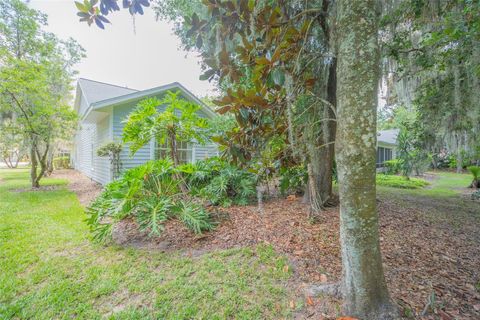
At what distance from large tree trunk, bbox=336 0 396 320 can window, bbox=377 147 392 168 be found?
1662 centimetres

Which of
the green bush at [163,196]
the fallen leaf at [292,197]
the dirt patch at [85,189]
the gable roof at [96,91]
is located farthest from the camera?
the gable roof at [96,91]

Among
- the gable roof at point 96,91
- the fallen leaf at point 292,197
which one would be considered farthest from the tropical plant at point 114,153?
the fallen leaf at point 292,197

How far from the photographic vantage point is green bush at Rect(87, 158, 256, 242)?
2.89m

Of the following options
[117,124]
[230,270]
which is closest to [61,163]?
[117,124]

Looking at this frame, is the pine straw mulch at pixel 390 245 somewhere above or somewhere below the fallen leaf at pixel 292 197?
below

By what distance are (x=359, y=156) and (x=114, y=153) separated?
6993 mm

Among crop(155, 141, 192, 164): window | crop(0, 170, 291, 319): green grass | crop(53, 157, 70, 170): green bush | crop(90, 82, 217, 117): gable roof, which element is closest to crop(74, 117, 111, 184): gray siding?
crop(90, 82, 217, 117): gable roof

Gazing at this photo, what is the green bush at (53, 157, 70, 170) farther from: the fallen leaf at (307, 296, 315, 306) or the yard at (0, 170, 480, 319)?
the fallen leaf at (307, 296, 315, 306)

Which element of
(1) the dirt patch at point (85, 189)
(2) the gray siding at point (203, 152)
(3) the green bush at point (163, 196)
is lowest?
(1) the dirt patch at point (85, 189)

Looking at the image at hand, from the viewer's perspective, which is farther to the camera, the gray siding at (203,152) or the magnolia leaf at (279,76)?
the gray siding at (203,152)

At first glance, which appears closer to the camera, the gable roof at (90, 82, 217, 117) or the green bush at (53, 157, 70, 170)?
the gable roof at (90, 82, 217, 117)

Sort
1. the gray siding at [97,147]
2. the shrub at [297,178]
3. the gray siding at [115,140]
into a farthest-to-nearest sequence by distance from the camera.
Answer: the gray siding at [97,147], the gray siding at [115,140], the shrub at [297,178]

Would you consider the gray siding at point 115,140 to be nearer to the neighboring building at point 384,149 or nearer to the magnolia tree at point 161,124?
the magnolia tree at point 161,124

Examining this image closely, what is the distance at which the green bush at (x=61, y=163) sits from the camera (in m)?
16.2
